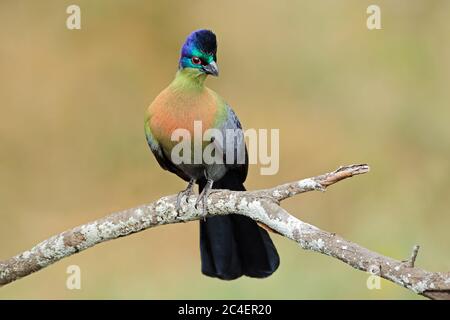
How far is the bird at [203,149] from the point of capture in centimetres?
347

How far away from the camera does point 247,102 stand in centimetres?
650

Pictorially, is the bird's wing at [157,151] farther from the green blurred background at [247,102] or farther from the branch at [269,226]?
the green blurred background at [247,102]

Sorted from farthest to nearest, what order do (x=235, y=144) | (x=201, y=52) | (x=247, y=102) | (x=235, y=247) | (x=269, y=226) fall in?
(x=247, y=102), (x=235, y=247), (x=235, y=144), (x=201, y=52), (x=269, y=226)

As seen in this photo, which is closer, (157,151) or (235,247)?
(157,151)

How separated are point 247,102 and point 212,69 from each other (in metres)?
3.04

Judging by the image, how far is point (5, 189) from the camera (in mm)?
6473

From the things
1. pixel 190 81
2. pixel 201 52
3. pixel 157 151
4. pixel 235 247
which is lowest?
pixel 235 247

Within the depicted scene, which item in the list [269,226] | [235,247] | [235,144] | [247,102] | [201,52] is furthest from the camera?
[247,102]

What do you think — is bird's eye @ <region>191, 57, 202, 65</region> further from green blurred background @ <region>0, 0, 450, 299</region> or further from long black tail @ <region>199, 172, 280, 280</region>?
green blurred background @ <region>0, 0, 450, 299</region>

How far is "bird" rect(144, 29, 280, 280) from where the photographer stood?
347 centimetres

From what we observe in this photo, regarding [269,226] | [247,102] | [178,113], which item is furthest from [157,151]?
[247,102]

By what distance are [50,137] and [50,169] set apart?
27 cm

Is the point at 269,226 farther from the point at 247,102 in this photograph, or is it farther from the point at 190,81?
the point at 247,102

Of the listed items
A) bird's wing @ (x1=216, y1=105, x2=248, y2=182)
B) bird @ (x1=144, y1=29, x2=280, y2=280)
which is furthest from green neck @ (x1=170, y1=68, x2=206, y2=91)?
bird's wing @ (x1=216, y1=105, x2=248, y2=182)
